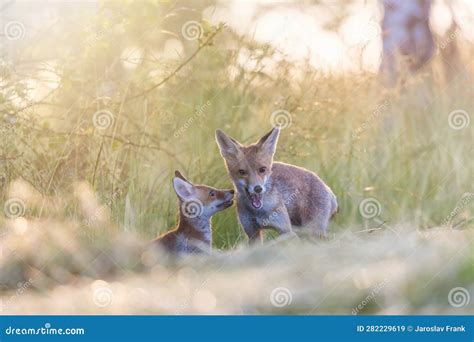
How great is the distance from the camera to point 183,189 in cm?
646

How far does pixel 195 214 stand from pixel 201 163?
1.02 m

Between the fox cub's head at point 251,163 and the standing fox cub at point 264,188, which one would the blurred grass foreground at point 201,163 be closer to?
the standing fox cub at point 264,188

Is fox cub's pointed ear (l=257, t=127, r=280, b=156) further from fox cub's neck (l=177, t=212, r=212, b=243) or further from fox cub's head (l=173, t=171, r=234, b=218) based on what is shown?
fox cub's neck (l=177, t=212, r=212, b=243)

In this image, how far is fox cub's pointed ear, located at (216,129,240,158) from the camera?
6.46 meters

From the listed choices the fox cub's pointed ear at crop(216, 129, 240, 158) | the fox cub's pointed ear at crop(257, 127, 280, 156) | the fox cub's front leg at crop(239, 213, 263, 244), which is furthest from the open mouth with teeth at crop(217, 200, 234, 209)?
the fox cub's pointed ear at crop(257, 127, 280, 156)

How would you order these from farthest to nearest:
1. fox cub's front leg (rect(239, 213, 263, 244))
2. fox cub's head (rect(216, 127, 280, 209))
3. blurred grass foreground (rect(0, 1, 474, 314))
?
fox cub's front leg (rect(239, 213, 263, 244)) < fox cub's head (rect(216, 127, 280, 209)) < blurred grass foreground (rect(0, 1, 474, 314))

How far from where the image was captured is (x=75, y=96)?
7496 mm

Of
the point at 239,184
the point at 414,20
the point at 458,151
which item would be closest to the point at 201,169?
the point at 239,184

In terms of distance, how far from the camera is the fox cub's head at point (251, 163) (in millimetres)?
6375

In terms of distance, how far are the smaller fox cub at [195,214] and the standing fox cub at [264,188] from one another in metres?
0.13

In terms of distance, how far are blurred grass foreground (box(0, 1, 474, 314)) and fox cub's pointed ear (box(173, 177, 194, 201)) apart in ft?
1.33

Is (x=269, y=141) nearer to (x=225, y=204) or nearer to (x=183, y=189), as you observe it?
(x=225, y=204)

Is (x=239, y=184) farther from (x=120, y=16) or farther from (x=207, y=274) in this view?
(x=120, y=16)

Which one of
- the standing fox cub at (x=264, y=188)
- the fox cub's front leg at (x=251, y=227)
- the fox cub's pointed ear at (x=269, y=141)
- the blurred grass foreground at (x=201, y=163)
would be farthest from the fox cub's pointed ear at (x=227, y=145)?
the blurred grass foreground at (x=201, y=163)
